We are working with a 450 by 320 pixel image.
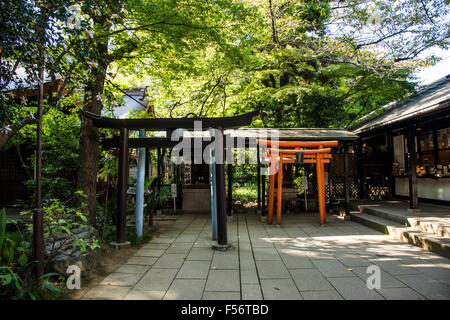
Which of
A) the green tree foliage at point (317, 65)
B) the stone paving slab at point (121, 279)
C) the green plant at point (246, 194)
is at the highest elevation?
the green tree foliage at point (317, 65)

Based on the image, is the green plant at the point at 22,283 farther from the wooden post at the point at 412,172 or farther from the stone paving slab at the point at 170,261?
the wooden post at the point at 412,172

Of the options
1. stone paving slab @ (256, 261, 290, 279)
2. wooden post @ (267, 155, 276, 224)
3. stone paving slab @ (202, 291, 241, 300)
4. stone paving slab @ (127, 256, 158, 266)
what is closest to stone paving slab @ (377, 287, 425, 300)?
stone paving slab @ (256, 261, 290, 279)

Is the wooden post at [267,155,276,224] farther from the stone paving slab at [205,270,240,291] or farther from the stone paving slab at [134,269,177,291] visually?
the stone paving slab at [134,269,177,291]

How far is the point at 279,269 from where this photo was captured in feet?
13.8

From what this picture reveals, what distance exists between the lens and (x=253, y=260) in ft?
15.4

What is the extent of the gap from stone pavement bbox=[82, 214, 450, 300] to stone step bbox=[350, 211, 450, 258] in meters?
0.17

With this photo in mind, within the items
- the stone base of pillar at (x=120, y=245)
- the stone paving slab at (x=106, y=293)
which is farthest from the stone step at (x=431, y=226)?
the stone base of pillar at (x=120, y=245)

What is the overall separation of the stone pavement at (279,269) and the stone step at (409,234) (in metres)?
0.17

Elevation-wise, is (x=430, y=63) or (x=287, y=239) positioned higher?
(x=430, y=63)

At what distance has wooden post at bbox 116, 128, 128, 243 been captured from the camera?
17.7ft

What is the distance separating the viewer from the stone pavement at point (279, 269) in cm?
337

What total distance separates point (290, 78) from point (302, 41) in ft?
6.14
